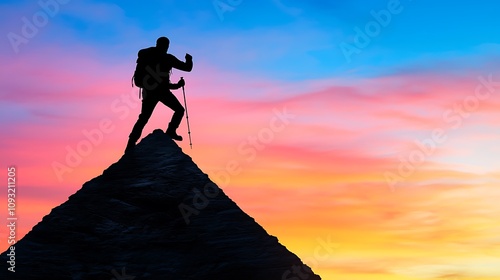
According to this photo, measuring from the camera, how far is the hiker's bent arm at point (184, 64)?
46.5ft

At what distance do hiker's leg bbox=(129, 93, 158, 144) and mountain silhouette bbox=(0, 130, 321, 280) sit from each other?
173 centimetres

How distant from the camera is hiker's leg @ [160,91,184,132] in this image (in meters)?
14.1

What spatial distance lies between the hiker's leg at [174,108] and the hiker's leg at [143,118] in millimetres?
234

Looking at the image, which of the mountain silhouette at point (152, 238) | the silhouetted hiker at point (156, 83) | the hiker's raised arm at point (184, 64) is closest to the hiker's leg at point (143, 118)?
the silhouetted hiker at point (156, 83)

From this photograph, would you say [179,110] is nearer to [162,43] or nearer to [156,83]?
[156,83]

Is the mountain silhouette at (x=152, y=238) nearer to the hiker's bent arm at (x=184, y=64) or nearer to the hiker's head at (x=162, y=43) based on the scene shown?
the hiker's bent arm at (x=184, y=64)

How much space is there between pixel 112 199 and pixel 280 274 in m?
3.23

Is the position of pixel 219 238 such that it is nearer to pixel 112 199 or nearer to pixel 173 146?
pixel 112 199

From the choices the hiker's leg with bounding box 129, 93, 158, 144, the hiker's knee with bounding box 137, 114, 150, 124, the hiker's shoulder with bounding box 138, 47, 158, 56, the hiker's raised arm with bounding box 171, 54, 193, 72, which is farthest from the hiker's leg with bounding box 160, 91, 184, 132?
the hiker's shoulder with bounding box 138, 47, 158, 56

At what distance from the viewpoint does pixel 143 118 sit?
14094mm

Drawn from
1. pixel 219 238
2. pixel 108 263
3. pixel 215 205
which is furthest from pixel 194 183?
pixel 108 263

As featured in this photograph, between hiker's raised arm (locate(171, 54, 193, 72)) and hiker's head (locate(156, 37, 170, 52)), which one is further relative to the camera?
hiker's raised arm (locate(171, 54, 193, 72))

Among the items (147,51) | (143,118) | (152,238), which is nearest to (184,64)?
(147,51)

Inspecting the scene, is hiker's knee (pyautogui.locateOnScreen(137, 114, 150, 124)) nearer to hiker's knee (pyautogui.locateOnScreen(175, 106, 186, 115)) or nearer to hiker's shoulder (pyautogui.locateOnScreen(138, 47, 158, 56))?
hiker's knee (pyautogui.locateOnScreen(175, 106, 186, 115))
